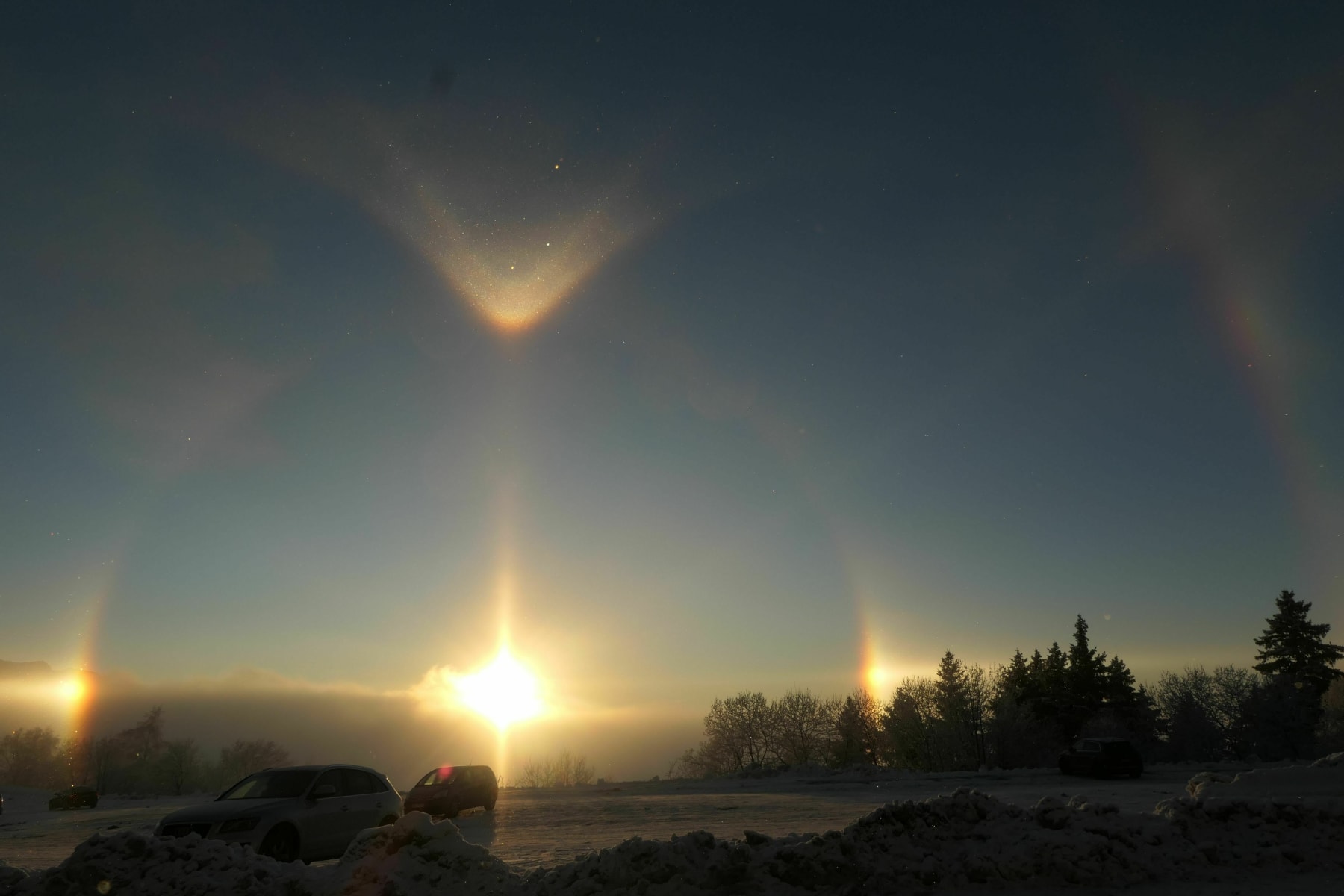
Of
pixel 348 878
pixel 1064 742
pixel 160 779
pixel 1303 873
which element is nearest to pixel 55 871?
pixel 348 878

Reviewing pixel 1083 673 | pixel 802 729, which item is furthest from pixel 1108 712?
pixel 802 729

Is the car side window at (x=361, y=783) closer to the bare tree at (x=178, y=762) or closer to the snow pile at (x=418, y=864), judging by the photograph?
the snow pile at (x=418, y=864)

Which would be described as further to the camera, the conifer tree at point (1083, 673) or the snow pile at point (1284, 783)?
the conifer tree at point (1083, 673)

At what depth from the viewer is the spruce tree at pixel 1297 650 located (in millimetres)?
58719

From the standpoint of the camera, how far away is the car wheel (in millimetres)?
11446

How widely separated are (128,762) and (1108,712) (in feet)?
357

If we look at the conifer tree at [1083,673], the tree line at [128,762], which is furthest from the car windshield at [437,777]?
the tree line at [128,762]

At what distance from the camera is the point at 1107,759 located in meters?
30.4

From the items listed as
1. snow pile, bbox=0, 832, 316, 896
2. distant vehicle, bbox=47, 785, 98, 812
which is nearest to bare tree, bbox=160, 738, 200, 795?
distant vehicle, bbox=47, 785, 98, 812

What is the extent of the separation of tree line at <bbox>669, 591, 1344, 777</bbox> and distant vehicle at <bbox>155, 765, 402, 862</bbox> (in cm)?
4516

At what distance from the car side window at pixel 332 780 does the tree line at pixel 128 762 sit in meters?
91.2

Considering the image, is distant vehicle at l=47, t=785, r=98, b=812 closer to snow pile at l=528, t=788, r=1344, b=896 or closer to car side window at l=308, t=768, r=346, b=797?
car side window at l=308, t=768, r=346, b=797

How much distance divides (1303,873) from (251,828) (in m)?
13.6

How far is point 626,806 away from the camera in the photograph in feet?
81.8
